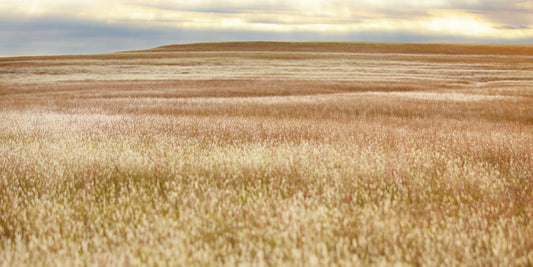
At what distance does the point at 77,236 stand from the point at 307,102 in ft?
40.3

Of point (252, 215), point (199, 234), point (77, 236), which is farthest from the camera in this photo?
point (252, 215)

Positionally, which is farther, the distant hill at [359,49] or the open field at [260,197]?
the distant hill at [359,49]

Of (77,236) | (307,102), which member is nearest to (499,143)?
(77,236)

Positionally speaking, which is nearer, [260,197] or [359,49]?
[260,197]

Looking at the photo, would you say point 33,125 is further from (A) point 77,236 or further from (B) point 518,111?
(B) point 518,111

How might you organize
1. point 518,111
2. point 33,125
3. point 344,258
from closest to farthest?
point 344,258 → point 33,125 → point 518,111

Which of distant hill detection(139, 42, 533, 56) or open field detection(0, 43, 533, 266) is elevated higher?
distant hill detection(139, 42, 533, 56)

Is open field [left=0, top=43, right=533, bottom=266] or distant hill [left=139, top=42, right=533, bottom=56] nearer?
open field [left=0, top=43, right=533, bottom=266]

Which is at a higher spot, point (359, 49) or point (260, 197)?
point (359, 49)

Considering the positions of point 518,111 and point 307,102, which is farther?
point 307,102

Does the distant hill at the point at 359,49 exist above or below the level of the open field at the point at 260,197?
above

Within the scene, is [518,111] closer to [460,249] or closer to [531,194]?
[531,194]

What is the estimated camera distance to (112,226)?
10.9ft

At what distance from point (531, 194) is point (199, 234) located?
320 cm
